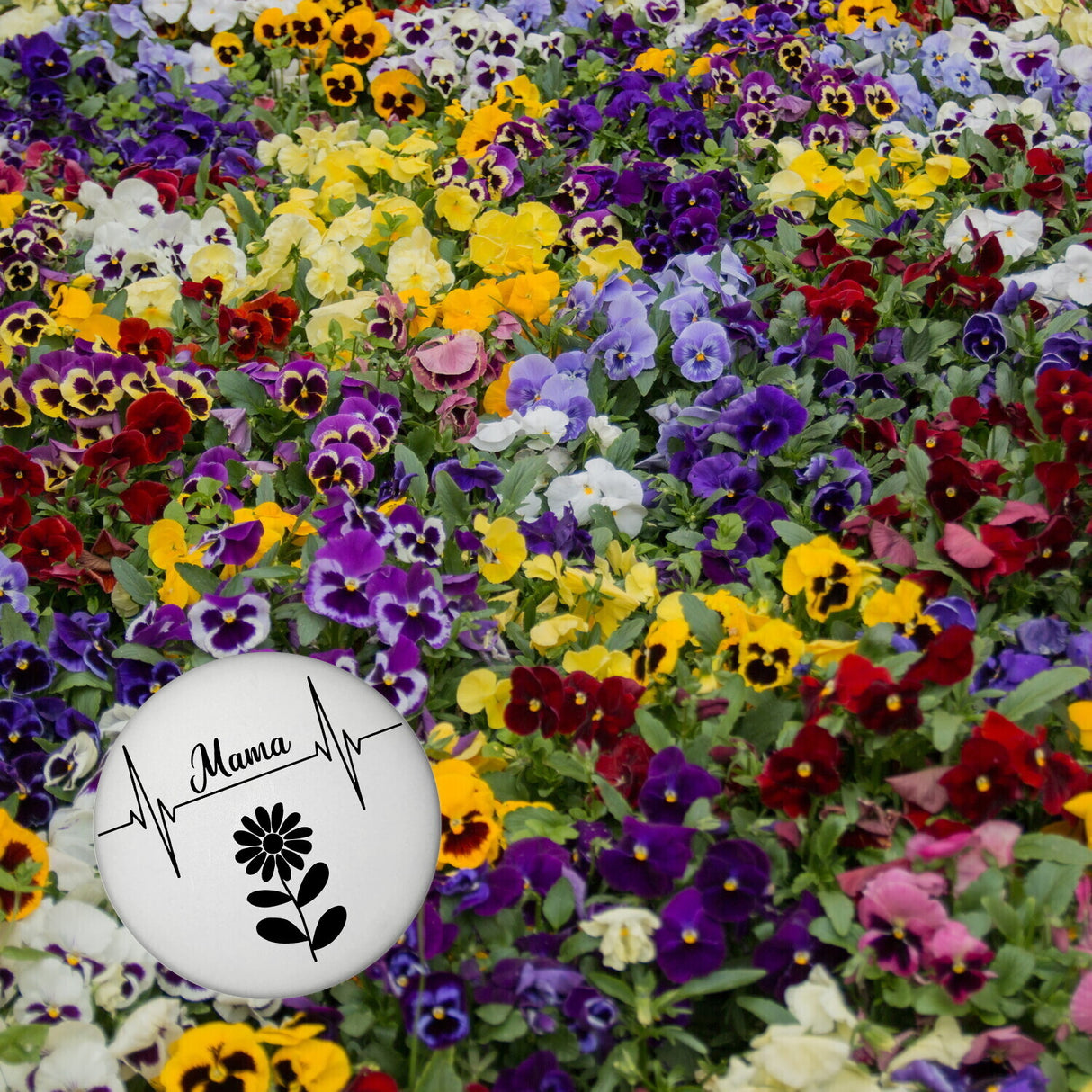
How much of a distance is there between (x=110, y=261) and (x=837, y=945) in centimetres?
253

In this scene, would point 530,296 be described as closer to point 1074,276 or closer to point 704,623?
point 704,623

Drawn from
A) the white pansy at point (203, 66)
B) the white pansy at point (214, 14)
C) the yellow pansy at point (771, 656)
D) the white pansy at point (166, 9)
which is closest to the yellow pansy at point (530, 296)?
the yellow pansy at point (771, 656)

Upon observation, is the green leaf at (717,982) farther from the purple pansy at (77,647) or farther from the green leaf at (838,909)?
the purple pansy at (77,647)

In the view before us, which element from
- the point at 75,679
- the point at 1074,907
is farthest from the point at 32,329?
the point at 1074,907

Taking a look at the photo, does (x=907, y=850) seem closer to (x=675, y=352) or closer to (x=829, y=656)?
(x=829, y=656)

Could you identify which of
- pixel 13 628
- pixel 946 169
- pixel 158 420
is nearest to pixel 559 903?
pixel 13 628

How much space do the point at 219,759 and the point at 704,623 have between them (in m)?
0.81

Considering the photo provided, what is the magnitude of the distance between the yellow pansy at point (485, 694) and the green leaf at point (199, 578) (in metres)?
0.45

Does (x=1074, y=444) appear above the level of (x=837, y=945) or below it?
above

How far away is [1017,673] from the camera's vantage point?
5.84ft

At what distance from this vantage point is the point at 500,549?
2.04 m

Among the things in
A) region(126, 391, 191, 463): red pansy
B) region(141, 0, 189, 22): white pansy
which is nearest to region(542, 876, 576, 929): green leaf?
region(126, 391, 191, 463): red pansy

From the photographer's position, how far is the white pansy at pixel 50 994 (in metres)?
1.48

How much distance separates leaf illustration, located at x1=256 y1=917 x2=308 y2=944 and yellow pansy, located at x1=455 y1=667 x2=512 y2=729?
494 mm
